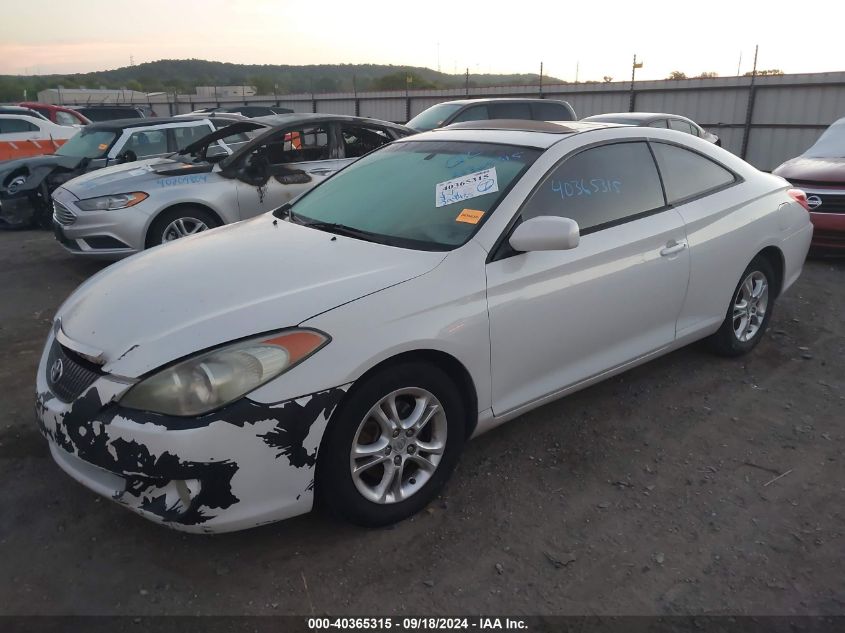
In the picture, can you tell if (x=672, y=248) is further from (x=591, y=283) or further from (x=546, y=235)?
(x=546, y=235)

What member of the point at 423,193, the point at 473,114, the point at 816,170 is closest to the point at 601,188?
the point at 423,193

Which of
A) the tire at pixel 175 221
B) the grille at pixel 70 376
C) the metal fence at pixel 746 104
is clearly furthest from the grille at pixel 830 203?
the metal fence at pixel 746 104

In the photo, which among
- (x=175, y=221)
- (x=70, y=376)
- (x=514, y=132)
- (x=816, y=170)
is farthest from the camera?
(x=816, y=170)

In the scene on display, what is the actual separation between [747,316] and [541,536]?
8.83 feet

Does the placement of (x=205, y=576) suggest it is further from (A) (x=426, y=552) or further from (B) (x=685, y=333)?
(B) (x=685, y=333)

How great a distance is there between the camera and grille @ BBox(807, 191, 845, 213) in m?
7.19

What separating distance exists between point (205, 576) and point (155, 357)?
2.91 feet

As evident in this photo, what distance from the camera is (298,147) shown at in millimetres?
6996

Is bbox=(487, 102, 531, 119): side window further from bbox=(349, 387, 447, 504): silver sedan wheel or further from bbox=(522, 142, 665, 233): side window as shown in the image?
bbox=(349, 387, 447, 504): silver sedan wheel

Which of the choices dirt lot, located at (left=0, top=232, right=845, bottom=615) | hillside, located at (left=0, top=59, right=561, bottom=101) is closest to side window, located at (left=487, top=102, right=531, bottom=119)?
dirt lot, located at (left=0, top=232, right=845, bottom=615)

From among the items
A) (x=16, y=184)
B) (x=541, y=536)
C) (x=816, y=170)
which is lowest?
(x=541, y=536)

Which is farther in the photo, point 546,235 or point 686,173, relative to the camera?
point 686,173

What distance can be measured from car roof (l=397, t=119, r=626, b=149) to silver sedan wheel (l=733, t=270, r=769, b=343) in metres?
1.56

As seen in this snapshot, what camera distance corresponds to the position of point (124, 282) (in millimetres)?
3076
